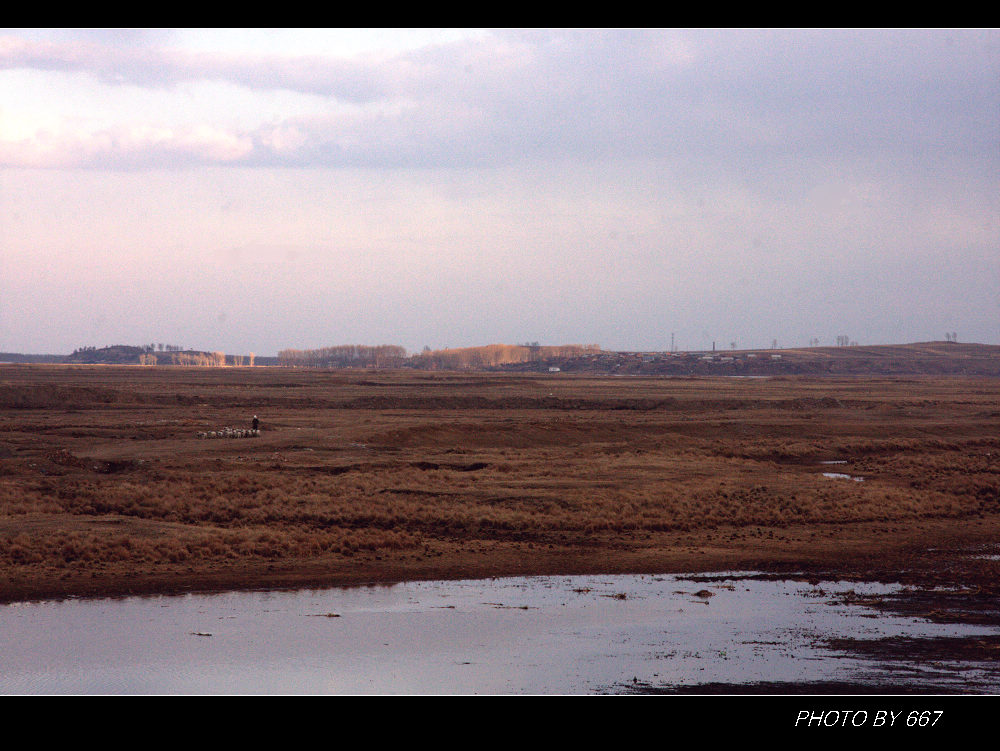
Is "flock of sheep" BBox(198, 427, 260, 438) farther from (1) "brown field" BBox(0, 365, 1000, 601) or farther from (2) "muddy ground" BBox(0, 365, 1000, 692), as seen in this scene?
(1) "brown field" BBox(0, 365, 1000, 601)

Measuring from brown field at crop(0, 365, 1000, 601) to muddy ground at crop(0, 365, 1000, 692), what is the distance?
0.10m

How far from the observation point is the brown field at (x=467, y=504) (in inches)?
766

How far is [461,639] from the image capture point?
45.0ft

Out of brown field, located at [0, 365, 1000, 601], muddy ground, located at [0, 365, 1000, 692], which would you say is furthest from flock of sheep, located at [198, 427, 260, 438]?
brown field, located at [0, 365, 1000, 601]

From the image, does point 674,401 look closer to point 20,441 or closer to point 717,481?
point 717,481

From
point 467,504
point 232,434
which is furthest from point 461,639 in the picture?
point 232,434

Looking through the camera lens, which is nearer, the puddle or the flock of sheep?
the puddle

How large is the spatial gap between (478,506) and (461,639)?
40.3 feet

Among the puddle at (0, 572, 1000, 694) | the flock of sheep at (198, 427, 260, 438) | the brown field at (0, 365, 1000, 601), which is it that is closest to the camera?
the puddle at (0, 572, 1000, 694)

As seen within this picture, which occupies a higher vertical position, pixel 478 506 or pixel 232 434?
pixel 232 434

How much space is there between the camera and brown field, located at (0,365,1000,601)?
63.9 ft

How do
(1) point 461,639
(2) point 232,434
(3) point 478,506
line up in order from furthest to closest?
(2) point 232,434, (3) point 478,506, (1) point 461,639

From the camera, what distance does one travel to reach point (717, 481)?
31.9 meters

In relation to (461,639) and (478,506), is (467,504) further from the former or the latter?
(461,639)
